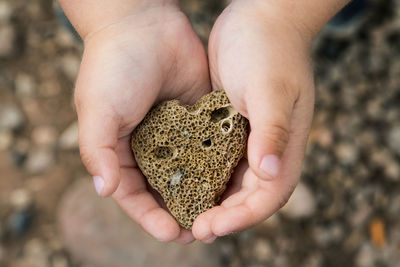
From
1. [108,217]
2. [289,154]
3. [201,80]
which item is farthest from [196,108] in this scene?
[108,217]

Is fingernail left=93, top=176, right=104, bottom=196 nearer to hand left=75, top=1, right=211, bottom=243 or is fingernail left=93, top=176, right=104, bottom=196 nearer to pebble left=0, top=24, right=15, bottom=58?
hand left=75, top=1, right=211, bottom=243

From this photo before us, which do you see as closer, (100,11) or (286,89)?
(286,89)

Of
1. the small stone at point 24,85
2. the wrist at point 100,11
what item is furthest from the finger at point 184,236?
the small stone at point 24,85

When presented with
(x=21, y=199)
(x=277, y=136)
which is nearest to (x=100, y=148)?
(x=277, y=136)

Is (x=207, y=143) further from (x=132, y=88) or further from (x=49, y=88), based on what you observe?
(x=49, y=88)

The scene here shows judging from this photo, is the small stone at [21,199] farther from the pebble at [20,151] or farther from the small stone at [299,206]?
the small stone at [299,206]

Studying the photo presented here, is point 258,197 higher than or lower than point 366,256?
higher

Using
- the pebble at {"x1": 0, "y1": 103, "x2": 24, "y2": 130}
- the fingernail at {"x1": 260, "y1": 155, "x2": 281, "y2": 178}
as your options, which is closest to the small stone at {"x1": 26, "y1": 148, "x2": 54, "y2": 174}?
the pebble at {"x1": 0, "y1": 103, "x2": 24, "y2": 130}
